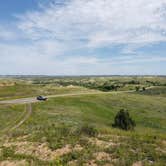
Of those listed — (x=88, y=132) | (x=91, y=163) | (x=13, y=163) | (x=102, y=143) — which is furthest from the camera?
(x=88, y=132)

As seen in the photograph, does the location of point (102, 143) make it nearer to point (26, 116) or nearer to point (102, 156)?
point (102, 156)

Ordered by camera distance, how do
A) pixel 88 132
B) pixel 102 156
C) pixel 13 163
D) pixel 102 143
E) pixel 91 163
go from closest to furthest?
pixel 91 163 < pixel 13 163 < pixel 102 156 < pixel 102 143 < pixel 88 132

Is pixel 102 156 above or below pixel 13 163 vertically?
above

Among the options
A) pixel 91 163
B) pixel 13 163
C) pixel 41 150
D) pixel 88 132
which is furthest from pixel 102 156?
pixel 13 163

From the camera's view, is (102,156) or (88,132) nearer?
(102,156)

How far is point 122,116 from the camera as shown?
34.2m

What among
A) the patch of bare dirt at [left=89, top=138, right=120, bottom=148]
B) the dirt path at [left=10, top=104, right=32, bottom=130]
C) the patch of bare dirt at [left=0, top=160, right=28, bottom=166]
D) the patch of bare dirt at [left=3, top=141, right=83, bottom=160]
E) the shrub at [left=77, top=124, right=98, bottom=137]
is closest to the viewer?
the patch of bare dirt at [left=0, top=160, right=28, bottom=166]

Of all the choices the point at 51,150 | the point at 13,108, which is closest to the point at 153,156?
the point at 51,150

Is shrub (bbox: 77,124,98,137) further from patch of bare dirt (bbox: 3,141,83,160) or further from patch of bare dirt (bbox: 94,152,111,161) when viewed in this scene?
patch of bare dirt (bbox: 94,152,111,161)

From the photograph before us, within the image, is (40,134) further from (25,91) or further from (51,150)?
(25,91)

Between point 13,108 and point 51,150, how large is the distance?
29150 mm

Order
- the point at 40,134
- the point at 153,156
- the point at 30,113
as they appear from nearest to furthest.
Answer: the point at 153,156, the point at 40,134, the point at 30,113

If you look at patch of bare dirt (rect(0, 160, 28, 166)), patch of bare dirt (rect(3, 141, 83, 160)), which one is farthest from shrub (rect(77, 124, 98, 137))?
patch of bare dirt (rect(0, 160, 28, 166))

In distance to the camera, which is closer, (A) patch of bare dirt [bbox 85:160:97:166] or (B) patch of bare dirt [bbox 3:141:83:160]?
(A) patch of bare dirt [bbox 85:160:97:166]
